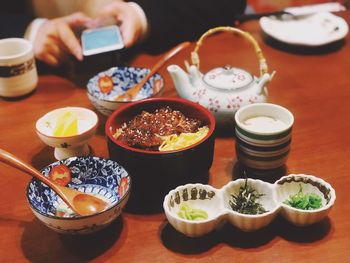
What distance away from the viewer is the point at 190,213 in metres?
1.00

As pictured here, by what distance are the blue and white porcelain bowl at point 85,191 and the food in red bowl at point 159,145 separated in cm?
4

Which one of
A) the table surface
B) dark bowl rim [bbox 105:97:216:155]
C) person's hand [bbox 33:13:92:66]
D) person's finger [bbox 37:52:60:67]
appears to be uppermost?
dark bowl rim [bbox 105:97:216:155]

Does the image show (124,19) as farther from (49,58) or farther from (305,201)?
(305,201)

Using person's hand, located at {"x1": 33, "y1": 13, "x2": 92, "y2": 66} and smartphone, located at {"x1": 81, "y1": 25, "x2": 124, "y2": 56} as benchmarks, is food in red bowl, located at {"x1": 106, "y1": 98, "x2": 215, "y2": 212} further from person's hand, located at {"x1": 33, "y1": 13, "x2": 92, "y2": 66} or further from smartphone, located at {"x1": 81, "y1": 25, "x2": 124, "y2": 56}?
person's hand, located at {"x1": 33, "y1": 13, "x2": 92, "y2": 66}

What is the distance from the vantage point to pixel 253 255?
0.96m

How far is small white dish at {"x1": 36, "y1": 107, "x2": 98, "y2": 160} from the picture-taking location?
47.1 inches

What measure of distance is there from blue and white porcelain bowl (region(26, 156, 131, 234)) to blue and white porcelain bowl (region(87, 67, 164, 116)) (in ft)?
1.15

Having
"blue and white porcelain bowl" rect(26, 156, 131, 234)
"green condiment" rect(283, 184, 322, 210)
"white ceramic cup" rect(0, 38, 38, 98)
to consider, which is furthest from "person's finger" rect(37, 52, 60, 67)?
"green condiment" rect(283, 184, 322, 210)

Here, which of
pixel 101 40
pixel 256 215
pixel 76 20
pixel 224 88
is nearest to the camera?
pixel 256 215

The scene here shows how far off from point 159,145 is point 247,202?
233 mm

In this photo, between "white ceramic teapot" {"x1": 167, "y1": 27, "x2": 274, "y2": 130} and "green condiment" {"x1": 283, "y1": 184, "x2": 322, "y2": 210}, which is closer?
"green condiment" {"x1": 283, "y1": 184, "x2": 322, "y2": 210}

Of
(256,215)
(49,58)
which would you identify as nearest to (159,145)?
(256,215)

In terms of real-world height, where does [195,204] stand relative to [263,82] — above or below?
below

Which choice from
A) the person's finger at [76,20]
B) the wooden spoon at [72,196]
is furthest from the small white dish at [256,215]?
the person's finger at [76,20]
